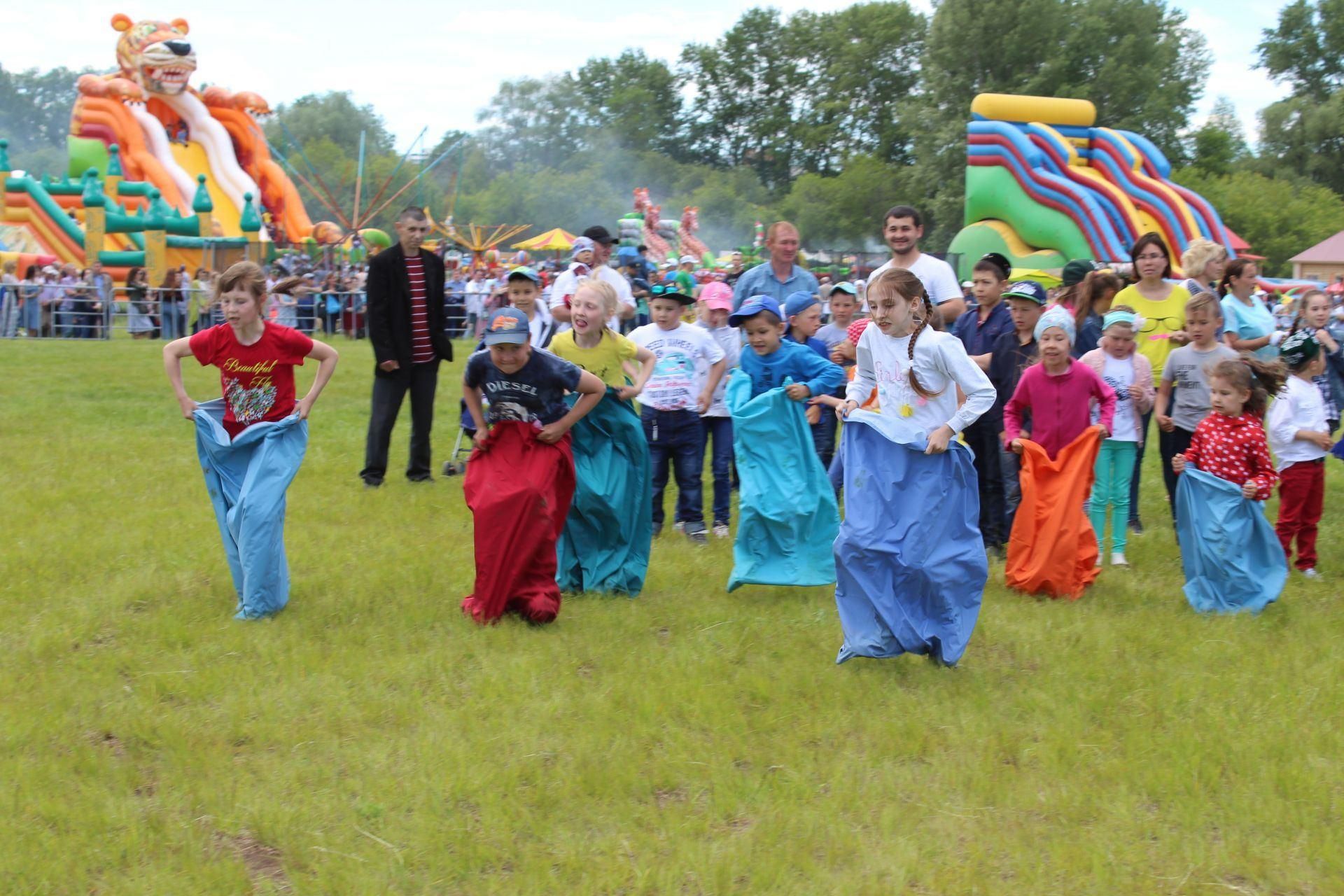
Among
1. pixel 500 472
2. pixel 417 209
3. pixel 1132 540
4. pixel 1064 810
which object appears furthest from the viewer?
pixel 417 209

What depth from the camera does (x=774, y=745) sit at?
4.81m

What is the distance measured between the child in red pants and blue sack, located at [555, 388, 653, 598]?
371 centimetres

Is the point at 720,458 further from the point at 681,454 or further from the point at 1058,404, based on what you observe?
the point at 1058,404

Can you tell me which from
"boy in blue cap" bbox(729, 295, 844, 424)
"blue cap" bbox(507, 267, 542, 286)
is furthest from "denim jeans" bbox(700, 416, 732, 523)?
"blue cap" bbox(507, 267, 542, 286)

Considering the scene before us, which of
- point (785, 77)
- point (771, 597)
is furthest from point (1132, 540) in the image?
point (785, 77)

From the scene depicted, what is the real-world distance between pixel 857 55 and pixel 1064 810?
3236 inches

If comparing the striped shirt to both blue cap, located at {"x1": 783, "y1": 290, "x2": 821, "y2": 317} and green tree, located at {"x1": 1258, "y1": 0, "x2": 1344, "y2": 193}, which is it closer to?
blue cap, located at {"x1": 783, "y1": 290, "x2": 821, "y2": 317}

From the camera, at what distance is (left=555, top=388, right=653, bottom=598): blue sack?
23.0 ft

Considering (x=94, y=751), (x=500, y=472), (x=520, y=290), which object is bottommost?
(x=94, y=751)

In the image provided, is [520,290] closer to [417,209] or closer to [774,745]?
[417,209]

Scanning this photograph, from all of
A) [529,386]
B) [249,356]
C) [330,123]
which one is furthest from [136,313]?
[330,123]

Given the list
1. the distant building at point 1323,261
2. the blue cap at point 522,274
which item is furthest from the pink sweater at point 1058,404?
the distant building at point 1323,261

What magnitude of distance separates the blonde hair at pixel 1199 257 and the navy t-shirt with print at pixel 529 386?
190 inches

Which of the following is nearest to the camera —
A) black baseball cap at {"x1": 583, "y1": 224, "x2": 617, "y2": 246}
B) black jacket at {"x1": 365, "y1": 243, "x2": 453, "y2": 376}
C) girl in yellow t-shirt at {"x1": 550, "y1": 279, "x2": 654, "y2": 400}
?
girl in yellow t-shirt at {"x1": 550, "y1": 279, "x2": 654, "y2": 400}
